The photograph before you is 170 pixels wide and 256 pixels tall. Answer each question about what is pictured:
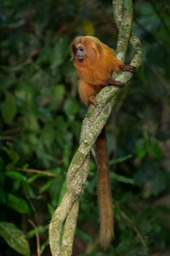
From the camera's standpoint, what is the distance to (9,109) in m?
3.46

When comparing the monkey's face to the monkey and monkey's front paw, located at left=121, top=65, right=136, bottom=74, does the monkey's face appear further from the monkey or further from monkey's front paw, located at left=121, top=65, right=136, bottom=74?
monkey's front paw, located at left=121, top=65, right=136, bottom=74

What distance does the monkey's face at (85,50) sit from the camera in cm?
243

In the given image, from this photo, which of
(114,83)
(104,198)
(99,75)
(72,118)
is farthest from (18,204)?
(72,118)

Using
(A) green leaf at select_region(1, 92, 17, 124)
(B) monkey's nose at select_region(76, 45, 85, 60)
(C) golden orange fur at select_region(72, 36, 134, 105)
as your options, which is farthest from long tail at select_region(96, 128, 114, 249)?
(A) green leaf at select_region(1, 92, 17, 124)

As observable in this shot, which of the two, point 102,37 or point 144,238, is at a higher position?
point 102,37

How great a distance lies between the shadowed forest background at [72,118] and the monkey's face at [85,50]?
537 millimetres

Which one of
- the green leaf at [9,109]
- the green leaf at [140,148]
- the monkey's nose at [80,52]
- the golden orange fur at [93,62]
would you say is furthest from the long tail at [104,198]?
the green leaf at [9,109]

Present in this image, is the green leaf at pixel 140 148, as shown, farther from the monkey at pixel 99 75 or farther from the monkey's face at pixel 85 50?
the monkey's face at pixel 85 50

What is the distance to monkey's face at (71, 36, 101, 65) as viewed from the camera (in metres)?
2.43

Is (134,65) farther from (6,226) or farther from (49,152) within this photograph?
(49,152)

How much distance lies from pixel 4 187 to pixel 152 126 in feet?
3.95

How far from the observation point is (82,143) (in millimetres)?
1969

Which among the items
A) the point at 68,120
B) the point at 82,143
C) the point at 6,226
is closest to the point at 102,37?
the point at 68,120

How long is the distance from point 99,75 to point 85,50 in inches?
4.2
